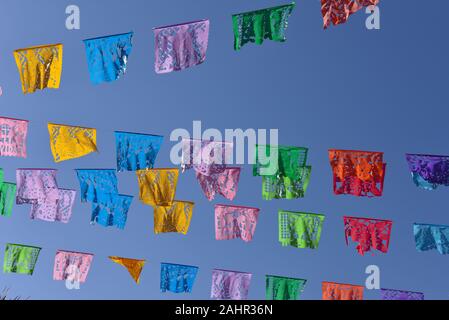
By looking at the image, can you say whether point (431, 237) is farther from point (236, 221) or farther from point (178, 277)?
point (178, 277)

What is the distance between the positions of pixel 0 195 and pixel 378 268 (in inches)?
202

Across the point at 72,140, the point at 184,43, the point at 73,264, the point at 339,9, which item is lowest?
the point at 73,264

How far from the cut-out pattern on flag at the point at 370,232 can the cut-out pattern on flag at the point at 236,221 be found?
117 cm

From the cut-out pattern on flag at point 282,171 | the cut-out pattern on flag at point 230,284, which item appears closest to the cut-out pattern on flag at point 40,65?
the cut-out pattern on flag at point 282,171

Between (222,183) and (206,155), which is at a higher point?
(206,155)

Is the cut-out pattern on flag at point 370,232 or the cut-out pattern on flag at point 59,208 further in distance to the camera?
the cut-out pattern on flag at point 59,208

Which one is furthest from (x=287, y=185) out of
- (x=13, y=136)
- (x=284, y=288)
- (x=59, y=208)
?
(x=13, y=136)

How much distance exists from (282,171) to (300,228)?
796 millimetres

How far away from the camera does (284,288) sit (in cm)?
879

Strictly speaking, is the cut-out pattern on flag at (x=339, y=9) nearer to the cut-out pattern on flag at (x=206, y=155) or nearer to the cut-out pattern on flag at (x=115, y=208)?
the cut-out pattern on flag at (x=206, y=155)

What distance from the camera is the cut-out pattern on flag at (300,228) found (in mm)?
8688
